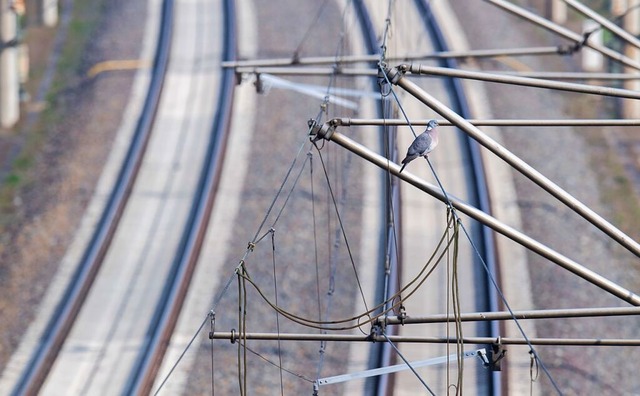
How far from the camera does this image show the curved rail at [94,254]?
18.6 meters

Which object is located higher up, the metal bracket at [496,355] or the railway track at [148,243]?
the railway track at [148,243]

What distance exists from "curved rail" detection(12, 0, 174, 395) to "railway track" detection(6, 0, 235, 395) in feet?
0.07

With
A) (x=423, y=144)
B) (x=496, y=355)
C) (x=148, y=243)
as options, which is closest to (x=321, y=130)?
(x=423, y=144)

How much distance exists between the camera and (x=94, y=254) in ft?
71.4

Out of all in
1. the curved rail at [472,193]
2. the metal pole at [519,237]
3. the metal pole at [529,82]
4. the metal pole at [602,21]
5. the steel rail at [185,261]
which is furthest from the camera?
the steel rail at [185,261]

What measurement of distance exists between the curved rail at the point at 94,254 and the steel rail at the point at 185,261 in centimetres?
146

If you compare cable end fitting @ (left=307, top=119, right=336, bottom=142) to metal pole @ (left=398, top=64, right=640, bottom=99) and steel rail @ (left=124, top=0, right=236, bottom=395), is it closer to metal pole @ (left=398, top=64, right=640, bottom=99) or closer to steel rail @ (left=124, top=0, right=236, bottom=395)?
metal pole @ (left=398, top=64, right=640, bottom=99)

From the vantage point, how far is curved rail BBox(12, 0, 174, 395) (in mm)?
18625

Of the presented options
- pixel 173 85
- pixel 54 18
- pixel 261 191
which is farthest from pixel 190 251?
pixel 54 18

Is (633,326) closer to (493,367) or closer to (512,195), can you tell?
(512,195)

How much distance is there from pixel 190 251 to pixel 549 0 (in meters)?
17.7

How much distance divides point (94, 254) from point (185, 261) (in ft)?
6.28

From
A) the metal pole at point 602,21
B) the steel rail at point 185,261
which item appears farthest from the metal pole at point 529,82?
the steel rail at point 185,261

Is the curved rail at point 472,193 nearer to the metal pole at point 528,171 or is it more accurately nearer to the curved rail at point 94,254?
the metal pole at point 528,171
